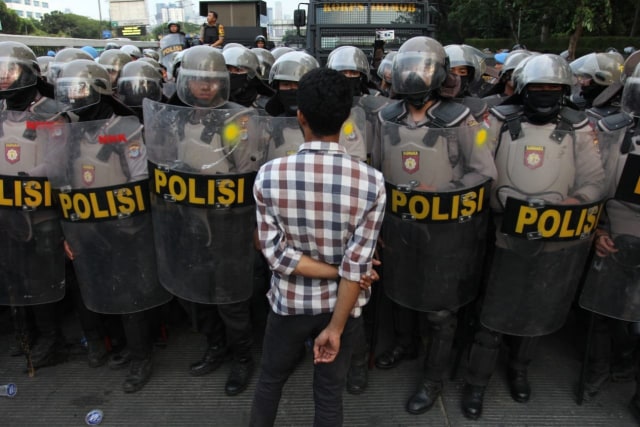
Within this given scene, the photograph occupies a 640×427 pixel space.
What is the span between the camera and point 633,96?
10.5 feet

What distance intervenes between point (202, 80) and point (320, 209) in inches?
64.1

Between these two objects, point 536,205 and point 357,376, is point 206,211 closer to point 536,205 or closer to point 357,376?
point 357,376

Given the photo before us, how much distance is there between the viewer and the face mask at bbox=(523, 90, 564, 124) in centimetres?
289

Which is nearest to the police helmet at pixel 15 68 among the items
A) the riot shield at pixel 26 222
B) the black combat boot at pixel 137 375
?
the riot shield at pixel 26 222

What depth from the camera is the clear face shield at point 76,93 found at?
311 cm

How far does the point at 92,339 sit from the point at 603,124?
370cm

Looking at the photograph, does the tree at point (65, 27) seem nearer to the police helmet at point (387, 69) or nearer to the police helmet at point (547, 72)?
the police helmet at point (387, 69)

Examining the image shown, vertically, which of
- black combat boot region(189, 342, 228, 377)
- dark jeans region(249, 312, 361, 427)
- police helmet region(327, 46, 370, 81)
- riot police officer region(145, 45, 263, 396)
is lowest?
black combat boot region(189, 342, 228, 377)

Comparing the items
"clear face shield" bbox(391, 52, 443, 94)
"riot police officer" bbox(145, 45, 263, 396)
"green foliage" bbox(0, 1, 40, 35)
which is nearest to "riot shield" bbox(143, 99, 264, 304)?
"riot police officer" bbox(145, 45, 263, 396)

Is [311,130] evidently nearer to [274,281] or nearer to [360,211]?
[360,211]

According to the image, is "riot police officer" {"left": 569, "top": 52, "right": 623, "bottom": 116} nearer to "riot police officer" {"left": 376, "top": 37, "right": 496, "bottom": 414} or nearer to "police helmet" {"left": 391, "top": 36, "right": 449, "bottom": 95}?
"police helmet" {"left": 391, "top": 36, "right": 449, "bottom": 95}

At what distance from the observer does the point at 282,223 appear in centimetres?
196

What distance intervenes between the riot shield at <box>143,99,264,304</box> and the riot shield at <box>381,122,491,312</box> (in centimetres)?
77

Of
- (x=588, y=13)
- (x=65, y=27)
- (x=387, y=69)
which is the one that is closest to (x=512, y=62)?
(x=387, y=69)
